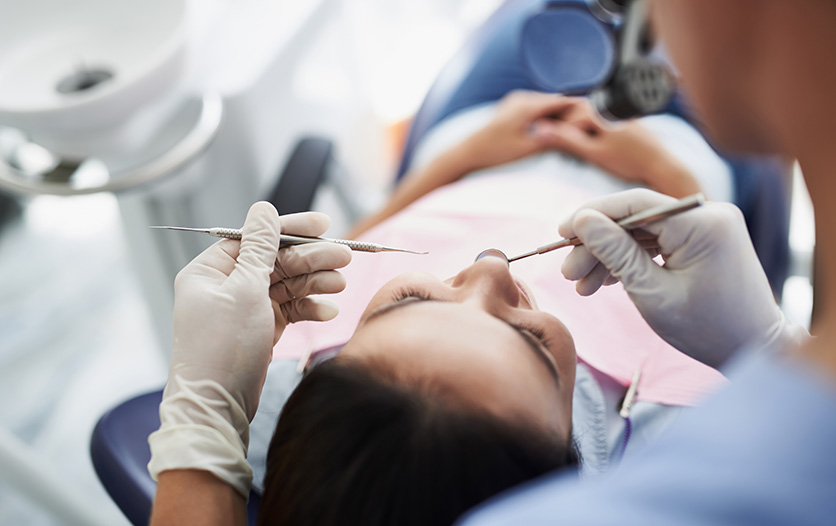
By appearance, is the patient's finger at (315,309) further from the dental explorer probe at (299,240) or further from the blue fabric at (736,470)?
the blue fabric at (736,470)

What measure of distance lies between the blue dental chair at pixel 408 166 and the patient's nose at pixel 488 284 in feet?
0.86

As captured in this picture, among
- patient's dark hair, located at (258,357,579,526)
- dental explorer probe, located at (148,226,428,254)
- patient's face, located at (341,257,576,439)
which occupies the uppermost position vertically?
dental explorer probe, located at (148,226,428,254)

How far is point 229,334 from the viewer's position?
0.59m

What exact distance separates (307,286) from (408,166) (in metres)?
0.78

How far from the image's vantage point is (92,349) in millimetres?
1712

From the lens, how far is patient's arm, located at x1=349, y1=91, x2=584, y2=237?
1091 millimetres

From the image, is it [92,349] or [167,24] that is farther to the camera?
[92,349]

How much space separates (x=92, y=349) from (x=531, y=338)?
1532mm

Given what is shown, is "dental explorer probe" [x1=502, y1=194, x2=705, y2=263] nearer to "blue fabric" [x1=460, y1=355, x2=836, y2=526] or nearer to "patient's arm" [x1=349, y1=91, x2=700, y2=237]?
"blue fabric" [x1=460, y1=355, x2=836, y2=526]

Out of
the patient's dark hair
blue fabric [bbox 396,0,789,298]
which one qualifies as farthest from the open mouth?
blue fabric [bbox 396,0,789,298]

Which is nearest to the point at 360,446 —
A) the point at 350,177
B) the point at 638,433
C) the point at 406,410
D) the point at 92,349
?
the point at 406,410

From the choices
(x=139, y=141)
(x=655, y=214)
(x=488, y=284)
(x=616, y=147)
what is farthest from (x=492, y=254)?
(x=139, y=141)

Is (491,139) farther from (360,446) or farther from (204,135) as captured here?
(360,446)

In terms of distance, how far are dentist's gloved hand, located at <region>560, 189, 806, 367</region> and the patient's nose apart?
6cm
